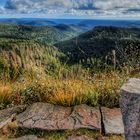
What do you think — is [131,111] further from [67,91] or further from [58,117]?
[67,91]

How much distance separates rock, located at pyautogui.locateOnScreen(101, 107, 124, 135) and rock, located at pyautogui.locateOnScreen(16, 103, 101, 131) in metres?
0.12

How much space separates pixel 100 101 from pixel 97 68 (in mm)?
2387

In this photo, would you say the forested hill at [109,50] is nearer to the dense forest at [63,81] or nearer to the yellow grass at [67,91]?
the dense forest at [63,81]

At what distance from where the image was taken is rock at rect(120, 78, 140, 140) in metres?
5.16

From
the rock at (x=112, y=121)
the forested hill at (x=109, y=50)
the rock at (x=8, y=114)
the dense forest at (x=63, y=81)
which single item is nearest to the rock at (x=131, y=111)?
the rock at (x=112, y=121)

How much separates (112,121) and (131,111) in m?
2.96

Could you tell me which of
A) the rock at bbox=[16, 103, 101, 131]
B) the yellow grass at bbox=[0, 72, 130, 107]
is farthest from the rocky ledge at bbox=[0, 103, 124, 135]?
the yellow grass at bbox=[0, 72, 130, 107]

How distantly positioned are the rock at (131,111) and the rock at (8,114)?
335 cm

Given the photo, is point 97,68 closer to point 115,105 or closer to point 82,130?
point 115,105

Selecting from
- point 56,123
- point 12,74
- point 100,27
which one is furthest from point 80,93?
point 100,27

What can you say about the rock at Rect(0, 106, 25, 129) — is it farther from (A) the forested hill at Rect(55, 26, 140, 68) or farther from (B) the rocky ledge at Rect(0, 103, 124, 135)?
(A) the forested hill at Rect(55, 26, 140, 68)

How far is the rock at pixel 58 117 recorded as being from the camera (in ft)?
26.1

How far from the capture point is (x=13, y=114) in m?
8.62

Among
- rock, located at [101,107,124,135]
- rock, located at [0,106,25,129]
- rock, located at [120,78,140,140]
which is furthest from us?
rock, located at [0,106,25,129]
